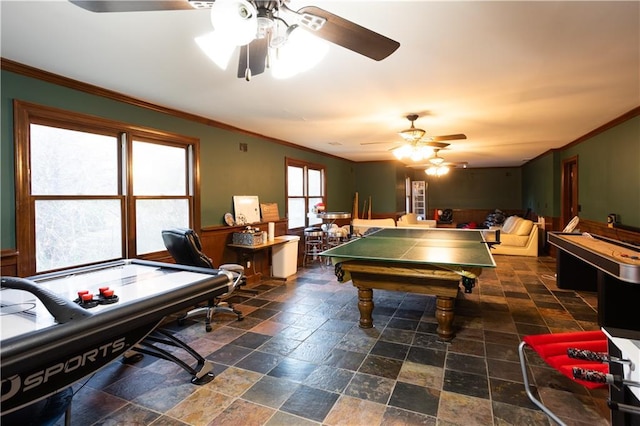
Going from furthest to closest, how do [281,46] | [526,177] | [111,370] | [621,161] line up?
[526,177] < [621,161] < [111,370] < [281,46]

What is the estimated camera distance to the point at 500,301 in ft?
13.8

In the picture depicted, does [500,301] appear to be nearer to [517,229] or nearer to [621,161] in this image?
[621,161]

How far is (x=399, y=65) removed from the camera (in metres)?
2.66

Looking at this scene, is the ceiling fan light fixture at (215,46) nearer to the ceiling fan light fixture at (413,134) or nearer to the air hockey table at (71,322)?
the air hockey table at (71,322)

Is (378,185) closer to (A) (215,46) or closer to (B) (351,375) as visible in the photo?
(B) (351,375)

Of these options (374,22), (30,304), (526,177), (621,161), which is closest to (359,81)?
(374,22)

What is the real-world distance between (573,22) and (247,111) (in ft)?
10.4

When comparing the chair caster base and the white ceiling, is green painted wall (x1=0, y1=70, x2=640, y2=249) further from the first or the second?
the chair caster base

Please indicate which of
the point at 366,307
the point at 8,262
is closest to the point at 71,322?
the point at 8,262

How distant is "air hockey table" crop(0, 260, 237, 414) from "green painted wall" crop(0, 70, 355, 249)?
3.72 ft

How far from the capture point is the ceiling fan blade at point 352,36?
1.38 m

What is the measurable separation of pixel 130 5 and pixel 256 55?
24.7 inches

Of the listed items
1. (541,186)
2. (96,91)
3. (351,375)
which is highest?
(96,91)

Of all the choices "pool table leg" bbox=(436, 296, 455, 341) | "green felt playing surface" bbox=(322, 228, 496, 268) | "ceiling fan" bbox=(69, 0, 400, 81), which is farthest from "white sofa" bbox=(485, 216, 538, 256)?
"ceiling fan" bbox=(69, 0, 400, 81)
